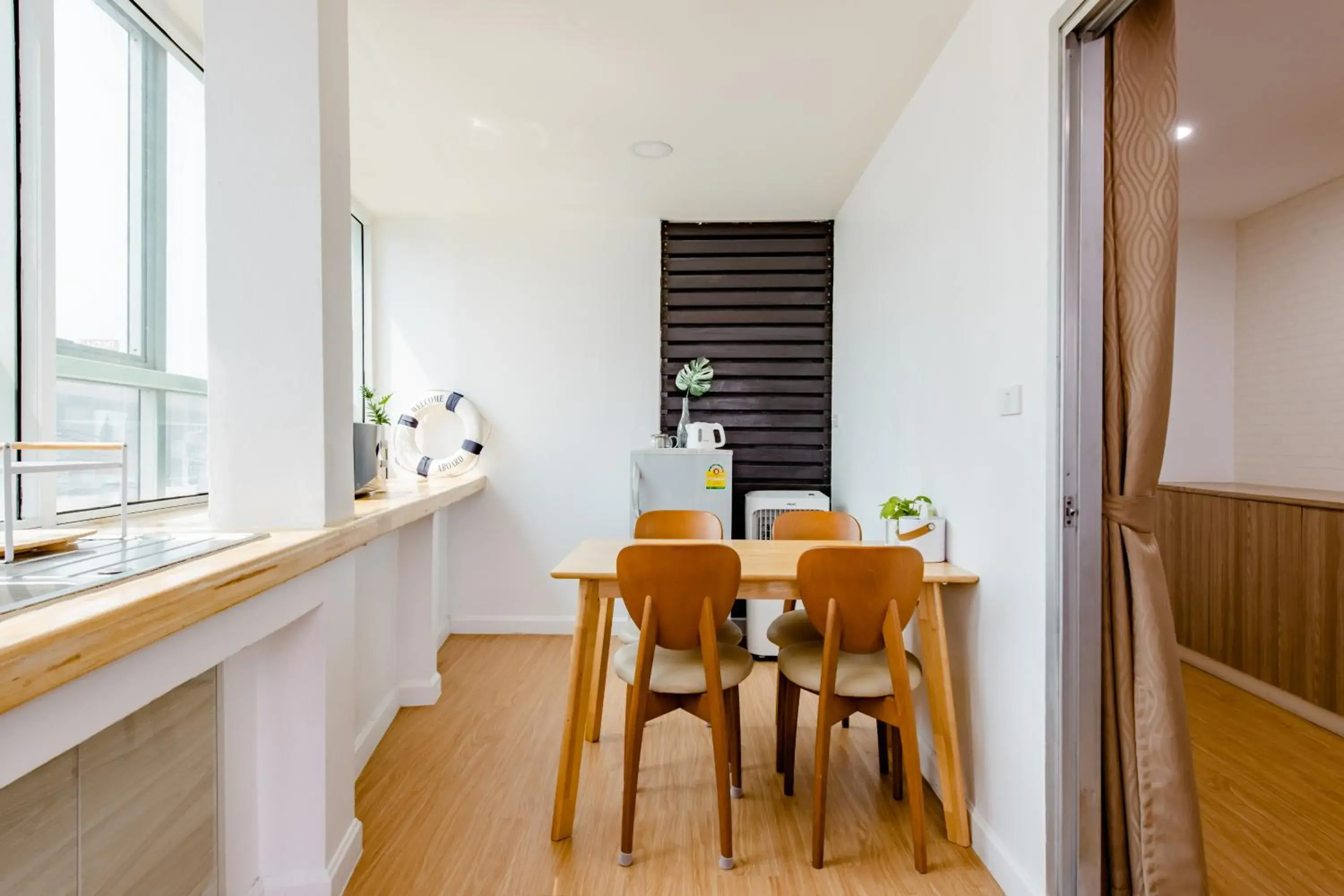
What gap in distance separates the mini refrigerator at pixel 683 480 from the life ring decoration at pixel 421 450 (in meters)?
0.93

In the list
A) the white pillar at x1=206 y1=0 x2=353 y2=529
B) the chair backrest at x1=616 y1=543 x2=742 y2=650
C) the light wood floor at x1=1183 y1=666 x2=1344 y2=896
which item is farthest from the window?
the light wood floor at x1=1183 y1=666 x2=1344 y2=896

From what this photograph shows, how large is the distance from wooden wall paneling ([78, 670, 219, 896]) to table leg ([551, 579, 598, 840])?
0.84 metres

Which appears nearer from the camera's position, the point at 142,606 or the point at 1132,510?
the point at 142,606

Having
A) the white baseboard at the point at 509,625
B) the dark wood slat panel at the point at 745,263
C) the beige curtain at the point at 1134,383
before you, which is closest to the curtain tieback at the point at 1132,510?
the beige curtain at the point at 1134,383

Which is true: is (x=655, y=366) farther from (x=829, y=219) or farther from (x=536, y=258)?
(x=829, y=219)

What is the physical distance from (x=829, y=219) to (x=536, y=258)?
69.4 inches

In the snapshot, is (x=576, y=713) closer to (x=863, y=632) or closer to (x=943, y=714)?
(x=863, y=632)

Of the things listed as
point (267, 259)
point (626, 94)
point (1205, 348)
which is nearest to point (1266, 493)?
point (1205, 348)

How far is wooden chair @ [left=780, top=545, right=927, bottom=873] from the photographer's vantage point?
1.83 metres

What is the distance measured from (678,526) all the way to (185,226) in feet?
6.68

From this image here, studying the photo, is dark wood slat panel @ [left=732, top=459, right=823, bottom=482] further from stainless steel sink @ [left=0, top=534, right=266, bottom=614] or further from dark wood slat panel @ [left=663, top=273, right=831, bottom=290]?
stainless steel sink @ [left=0, top=534, right=266, bottom=614]

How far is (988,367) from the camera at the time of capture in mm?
1931

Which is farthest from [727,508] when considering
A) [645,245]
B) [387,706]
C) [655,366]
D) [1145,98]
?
[1145,98]

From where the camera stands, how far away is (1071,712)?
1.56m
